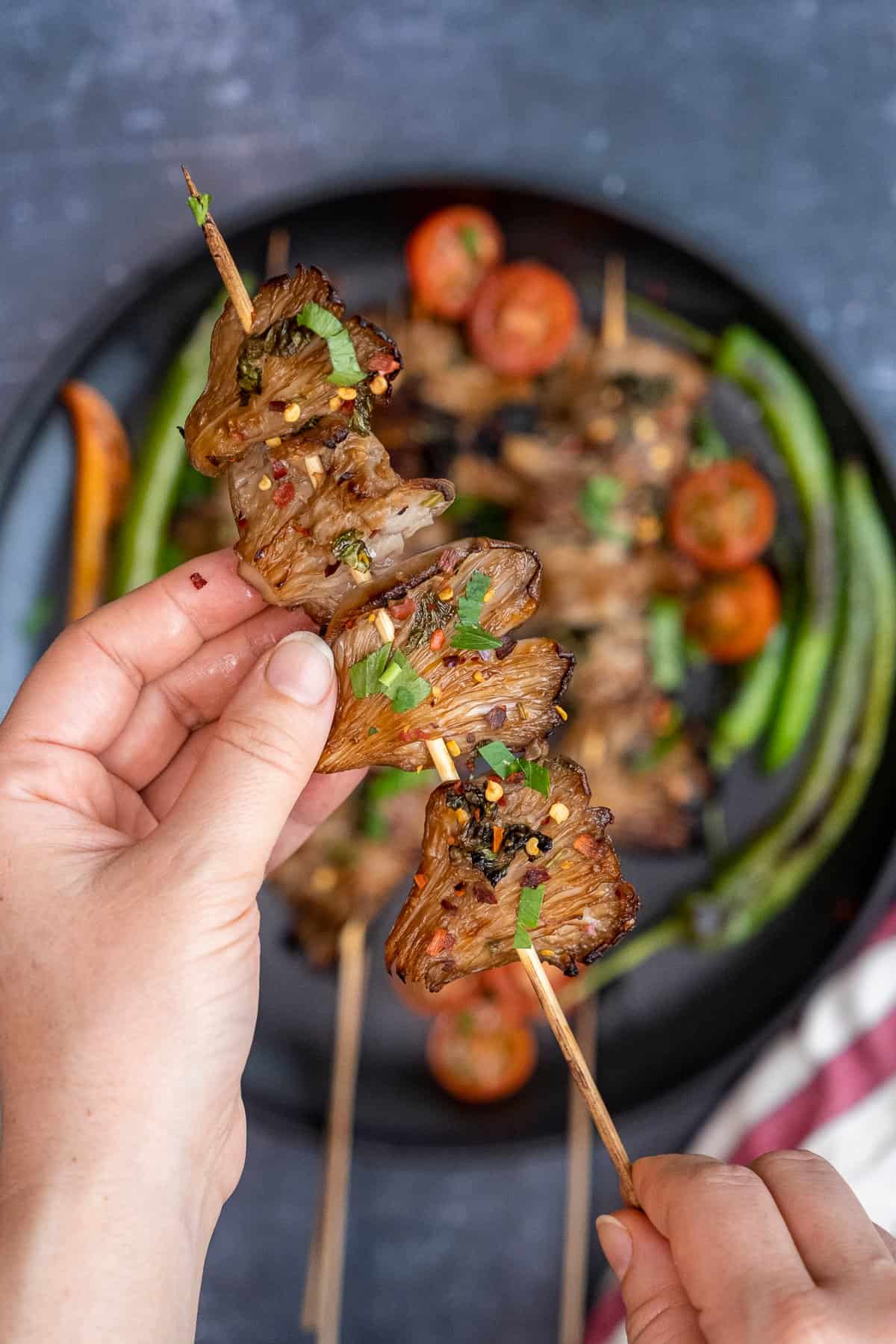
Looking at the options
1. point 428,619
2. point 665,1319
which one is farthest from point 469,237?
point 665,1319

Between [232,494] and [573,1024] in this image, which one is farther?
[573,1024]

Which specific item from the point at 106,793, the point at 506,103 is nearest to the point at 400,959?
the point at 106,793

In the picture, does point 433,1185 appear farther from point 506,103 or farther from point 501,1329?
point 506,103

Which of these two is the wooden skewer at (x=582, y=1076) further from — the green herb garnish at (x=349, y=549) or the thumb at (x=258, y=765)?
the green herb garnish at (x=349, y=549)

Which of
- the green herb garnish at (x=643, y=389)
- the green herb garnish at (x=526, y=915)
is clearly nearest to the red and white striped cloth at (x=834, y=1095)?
the green herb garnish at (x=526, y=915)

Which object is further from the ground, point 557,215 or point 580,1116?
point 557,215

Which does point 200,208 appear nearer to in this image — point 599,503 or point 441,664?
point 441,664

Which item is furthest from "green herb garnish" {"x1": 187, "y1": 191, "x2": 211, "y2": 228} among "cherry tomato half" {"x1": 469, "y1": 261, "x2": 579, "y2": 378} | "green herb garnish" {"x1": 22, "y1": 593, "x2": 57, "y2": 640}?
"green herb garnish" {"x1": 22, "y1": 593, "x2": 57, "y2": 640}

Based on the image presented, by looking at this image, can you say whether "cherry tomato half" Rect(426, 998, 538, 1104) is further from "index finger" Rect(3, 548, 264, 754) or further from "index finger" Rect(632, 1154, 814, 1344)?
"index finger" Rect(3, 548, 264, 754)
